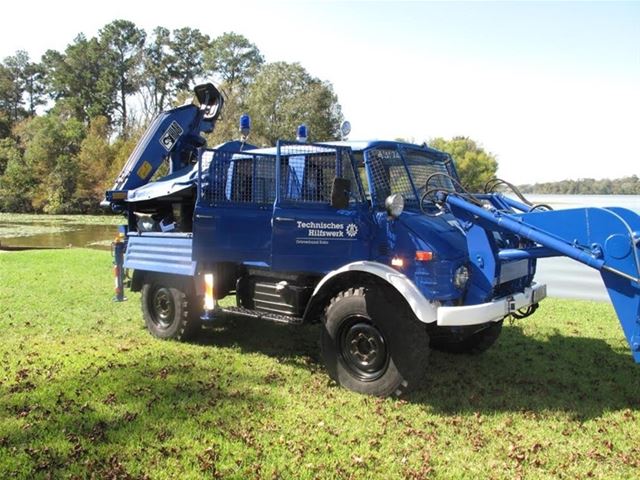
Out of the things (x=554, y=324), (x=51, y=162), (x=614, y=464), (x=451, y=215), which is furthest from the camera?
(x=51, y=162)

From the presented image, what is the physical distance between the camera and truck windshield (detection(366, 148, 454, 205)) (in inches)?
216

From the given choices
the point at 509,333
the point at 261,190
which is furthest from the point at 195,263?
the point at 509,333

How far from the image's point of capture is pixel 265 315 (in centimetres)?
586

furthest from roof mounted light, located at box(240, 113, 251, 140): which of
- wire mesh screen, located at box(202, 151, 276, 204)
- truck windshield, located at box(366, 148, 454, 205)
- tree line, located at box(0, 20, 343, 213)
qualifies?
tree line, located at box(0, 20, 343, 213)

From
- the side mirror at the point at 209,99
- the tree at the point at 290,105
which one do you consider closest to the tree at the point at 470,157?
the tree at the point at 290,105

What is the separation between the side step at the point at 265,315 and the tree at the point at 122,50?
6542cm

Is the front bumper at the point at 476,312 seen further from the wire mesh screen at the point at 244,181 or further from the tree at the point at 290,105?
the tree at the point at 290,105

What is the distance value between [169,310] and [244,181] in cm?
219

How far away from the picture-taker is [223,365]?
602cm

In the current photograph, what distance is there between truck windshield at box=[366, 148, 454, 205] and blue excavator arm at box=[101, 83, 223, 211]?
4.34 m

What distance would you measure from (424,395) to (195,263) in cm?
299

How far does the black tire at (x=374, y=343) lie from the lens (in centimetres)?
492

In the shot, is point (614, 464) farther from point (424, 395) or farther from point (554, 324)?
point (554, 324)

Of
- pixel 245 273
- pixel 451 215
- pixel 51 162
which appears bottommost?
pixel 245 273
